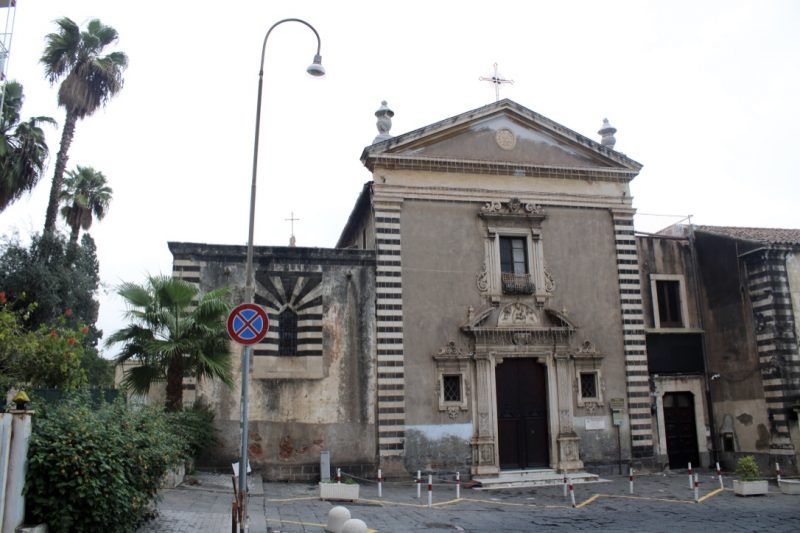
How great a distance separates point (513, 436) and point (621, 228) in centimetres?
774

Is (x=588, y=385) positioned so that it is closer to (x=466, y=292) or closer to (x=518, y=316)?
(x=518, y=316)

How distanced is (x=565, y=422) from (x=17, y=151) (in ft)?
68.5

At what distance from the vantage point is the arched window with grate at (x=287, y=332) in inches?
803

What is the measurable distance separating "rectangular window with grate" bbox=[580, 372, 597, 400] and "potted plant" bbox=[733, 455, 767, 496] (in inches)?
195

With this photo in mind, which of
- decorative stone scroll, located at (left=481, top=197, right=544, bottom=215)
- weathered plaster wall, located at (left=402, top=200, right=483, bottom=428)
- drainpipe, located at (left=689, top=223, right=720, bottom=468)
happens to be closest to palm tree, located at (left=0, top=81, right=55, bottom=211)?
weathered plaster wall, located at (left=402, top=200, right=483, bottom=428)

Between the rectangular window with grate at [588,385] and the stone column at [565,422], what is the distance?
52 centimetres

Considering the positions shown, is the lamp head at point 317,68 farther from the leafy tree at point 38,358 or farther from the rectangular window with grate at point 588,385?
the rectangular window with grate at point 588,385

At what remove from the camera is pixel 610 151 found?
23422mm

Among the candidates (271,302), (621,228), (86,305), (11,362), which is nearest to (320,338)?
(271,302)

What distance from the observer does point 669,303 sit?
24250 millimetres

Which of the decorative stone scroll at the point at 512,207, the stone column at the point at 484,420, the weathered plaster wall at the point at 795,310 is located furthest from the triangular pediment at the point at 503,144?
the stone column at the point at 484,420

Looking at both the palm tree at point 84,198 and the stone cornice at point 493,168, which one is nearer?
the stone cornice at point 493,168

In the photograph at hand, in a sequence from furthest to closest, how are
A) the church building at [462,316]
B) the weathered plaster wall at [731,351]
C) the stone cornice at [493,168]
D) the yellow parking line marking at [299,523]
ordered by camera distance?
1. the weathered plaster wall at [731,351]
2. the stone cornice at [493,168]
3. the church building at [462,316]
4. the yellow parking line marking at [299,523]

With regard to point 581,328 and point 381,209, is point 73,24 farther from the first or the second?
point 581,328
